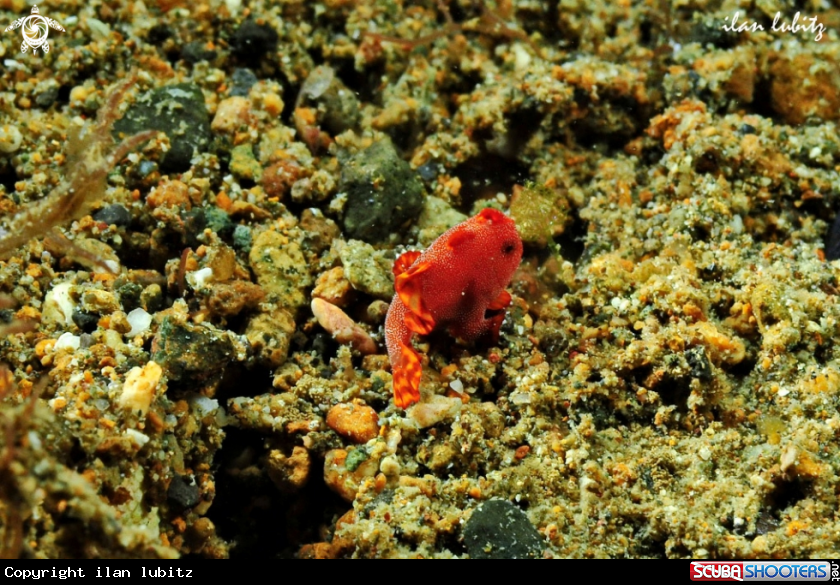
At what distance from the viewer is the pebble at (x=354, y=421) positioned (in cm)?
258

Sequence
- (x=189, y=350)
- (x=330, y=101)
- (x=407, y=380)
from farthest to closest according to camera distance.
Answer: (x=330, y=101)
(x=407, y=380)
(x=189, y=350)

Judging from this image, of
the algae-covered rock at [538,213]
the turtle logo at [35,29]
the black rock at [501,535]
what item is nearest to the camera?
the black rock at [501,535]

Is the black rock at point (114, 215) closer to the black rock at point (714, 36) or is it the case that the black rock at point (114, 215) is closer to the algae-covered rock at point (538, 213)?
the algae-covered rock at point (538, 213)

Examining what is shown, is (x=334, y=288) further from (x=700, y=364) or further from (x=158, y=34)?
(x=158, y=34)

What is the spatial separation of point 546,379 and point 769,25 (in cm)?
300

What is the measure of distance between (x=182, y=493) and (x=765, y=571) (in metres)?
2.10

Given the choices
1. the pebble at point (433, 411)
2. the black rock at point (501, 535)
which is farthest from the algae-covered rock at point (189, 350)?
the black rock at point (501, 535)

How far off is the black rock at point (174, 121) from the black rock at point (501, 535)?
2.30 m

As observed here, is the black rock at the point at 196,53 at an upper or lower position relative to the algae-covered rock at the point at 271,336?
upper

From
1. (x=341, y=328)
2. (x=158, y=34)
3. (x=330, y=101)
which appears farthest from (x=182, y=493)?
(x=158, y=34)

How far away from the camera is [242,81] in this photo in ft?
12.1

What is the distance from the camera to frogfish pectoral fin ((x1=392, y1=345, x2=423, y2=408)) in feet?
8.46

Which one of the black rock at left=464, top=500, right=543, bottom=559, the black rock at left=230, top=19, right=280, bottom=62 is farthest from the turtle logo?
the black rock at left=464, top=500, right=543, bottom=559

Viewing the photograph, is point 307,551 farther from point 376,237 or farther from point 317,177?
point 317,177
